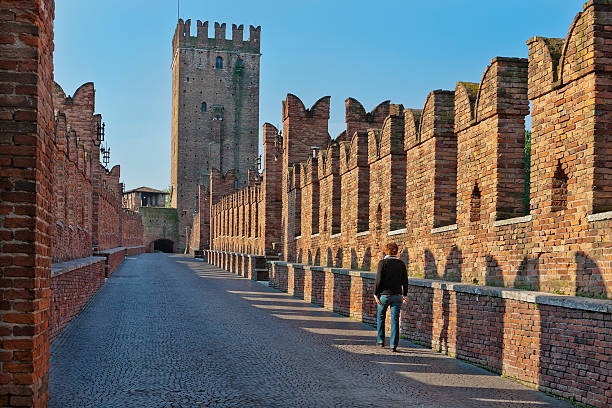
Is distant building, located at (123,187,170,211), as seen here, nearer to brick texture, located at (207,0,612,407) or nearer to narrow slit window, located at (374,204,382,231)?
narrow slit window, located at (374,204,382,231)

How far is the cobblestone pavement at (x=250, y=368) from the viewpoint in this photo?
7.03 meters

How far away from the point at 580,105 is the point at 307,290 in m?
12.9

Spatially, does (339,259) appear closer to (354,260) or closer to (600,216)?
(354,260)

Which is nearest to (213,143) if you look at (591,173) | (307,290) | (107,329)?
(307,290)

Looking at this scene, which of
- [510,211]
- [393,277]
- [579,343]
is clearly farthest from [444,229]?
[579,343]

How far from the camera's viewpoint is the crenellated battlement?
84312 mm

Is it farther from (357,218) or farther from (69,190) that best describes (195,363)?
(69,190)

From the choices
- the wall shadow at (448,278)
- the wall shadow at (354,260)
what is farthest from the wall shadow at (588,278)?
the wall shadow at (354,260)

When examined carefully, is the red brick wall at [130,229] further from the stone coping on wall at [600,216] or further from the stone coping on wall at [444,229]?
the stone coping on wall at [600,216]

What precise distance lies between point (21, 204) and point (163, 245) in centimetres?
8881

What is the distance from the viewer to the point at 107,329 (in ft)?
40.7

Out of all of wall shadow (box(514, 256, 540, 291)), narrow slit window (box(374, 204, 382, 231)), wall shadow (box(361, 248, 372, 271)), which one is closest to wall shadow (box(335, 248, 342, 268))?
wall shadow (box(361, 248, 372, 271))

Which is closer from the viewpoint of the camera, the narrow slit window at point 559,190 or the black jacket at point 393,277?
the narrow slit window at point 559,190

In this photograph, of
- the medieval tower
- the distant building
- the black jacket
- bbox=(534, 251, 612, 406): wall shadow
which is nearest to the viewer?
bbox=(534, 251, 612, 406): wall shadow
